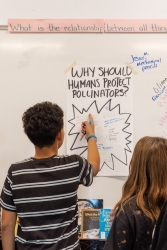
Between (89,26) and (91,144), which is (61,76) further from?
(91,144)

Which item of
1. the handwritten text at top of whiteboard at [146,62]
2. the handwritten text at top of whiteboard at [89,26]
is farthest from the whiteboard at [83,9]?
the handwritten text at top of whiteboard at [146,62]

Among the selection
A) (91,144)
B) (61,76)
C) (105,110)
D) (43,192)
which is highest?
(61,76)

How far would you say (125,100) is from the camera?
1454 mm

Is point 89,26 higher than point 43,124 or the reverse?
higher

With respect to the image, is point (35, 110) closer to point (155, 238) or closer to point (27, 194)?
point (27, 194)

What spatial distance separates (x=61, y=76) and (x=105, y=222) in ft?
2.34

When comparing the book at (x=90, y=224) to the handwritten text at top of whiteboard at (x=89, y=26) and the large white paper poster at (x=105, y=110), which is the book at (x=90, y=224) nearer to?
the large white paper poster at (x=105, y=110)

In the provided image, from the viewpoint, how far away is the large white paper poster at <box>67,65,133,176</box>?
1.45m

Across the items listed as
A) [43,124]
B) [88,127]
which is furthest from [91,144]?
[43,124]

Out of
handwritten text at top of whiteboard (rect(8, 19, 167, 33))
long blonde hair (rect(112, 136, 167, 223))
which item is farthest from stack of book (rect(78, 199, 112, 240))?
→ handwritten text at top of whiteboard (rect(8, 19, 167, 33))

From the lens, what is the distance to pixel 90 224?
4.67ft

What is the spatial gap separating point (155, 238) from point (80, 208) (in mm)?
834

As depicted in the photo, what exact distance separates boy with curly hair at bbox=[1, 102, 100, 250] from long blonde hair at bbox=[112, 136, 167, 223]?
0.20m

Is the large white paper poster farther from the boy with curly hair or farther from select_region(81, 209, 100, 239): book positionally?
the boy with curly hair
